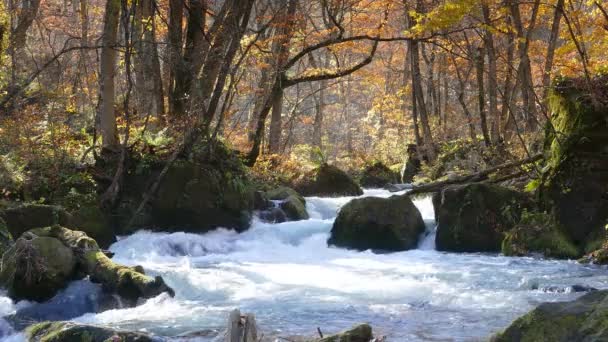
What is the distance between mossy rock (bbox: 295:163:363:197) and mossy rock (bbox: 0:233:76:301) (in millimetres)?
12053

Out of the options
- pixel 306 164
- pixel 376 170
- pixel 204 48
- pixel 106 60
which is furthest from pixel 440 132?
pixel 106 60

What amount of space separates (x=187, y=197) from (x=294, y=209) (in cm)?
313

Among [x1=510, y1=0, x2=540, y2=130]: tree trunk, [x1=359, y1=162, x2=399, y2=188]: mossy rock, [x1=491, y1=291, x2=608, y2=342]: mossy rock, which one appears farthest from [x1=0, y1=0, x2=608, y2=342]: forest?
[x1=359, y1=162, x2=399, y2=188]: mossy rock

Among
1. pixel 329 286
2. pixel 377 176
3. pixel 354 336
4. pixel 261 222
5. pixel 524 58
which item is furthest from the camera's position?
pixel 377 176

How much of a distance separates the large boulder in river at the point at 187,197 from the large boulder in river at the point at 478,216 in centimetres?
473

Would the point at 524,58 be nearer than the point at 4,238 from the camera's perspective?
No

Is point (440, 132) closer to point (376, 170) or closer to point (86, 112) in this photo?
point (376, 170)

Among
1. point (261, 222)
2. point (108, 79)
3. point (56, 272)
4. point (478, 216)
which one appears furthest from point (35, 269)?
point (478, 216)

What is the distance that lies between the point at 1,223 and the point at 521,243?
30.3 feet

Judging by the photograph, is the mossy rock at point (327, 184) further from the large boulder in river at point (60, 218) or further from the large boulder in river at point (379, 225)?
the large boulder in river at point (60, 218)

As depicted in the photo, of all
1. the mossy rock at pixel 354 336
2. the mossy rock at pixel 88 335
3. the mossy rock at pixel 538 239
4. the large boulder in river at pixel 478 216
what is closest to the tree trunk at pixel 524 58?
the large boulder in river at pixel 478 216

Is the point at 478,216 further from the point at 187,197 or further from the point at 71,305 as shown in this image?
the point at 71,305

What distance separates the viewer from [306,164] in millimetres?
22500

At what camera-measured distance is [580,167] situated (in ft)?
38.3
